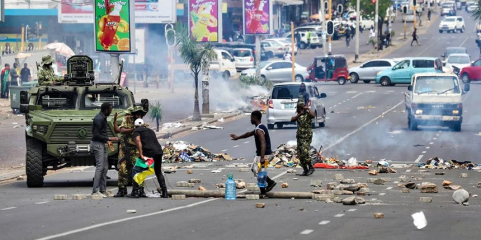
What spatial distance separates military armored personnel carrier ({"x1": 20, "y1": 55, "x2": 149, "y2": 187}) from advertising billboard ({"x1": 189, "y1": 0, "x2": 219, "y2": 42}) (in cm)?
2705

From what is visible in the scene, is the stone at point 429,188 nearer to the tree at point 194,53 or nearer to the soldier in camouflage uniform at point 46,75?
the soldier in camouflage uniform at point 46,75

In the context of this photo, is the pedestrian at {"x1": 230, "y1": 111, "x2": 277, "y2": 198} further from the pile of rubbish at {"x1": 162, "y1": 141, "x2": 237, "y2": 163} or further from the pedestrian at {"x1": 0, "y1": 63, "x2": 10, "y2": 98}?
the pedestrian at {"x1": 0, "y1": 63, "x2": 10, "y2": 98}

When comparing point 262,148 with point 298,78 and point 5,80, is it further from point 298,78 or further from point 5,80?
point 298,78

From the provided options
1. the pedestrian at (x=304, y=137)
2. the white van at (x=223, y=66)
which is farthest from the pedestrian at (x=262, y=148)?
the white van at (x=223, y=66)

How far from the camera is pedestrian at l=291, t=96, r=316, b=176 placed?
22.2 meters

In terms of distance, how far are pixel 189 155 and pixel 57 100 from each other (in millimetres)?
6965

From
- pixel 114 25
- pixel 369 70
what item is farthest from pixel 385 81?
pixel 114 25

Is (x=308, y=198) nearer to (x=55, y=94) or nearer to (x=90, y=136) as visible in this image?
(x=90, y=136)

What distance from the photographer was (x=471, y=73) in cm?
5859

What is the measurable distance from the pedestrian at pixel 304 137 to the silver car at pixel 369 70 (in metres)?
38.8

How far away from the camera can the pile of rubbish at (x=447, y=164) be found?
2452cm

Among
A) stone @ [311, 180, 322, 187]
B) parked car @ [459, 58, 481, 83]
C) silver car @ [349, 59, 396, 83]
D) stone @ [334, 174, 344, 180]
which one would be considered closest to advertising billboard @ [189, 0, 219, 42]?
silver car @ [349, 59, 396, 83]

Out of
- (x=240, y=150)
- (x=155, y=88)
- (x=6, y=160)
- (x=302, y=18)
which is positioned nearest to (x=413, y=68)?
(x=155, y=88)

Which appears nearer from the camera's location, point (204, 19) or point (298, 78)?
point (204, 19)
